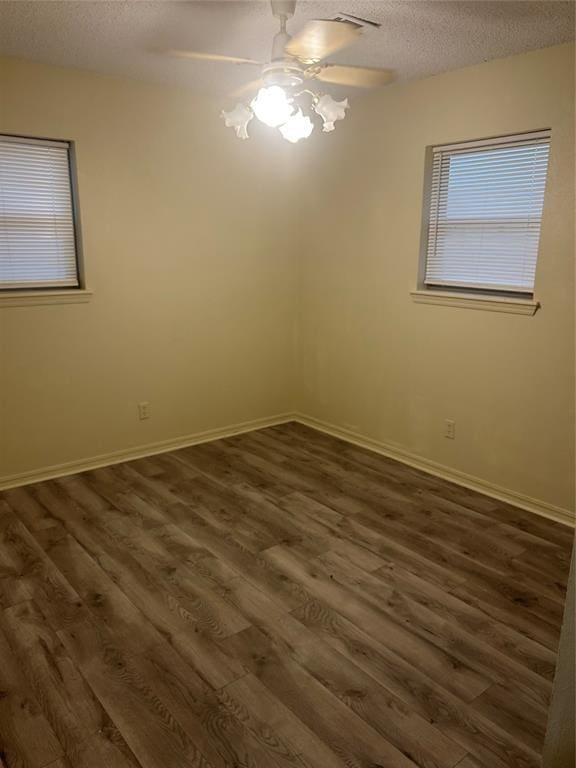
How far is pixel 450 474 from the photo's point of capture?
3.81m

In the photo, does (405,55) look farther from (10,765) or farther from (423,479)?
(10,765)

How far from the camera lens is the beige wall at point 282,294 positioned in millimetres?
3230

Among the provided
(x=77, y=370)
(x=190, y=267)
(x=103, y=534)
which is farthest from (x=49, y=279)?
(x=103, y=534)

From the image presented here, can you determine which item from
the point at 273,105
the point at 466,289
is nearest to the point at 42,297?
the point at 273,105

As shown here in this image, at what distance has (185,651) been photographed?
2201 millimetres

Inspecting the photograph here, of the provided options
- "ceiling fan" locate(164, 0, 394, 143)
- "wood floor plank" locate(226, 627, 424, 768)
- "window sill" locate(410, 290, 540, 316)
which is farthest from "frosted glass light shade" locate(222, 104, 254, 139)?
"wood floor plank" locate(226, 627, 424, 768)

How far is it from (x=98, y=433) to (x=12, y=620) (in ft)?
5.66

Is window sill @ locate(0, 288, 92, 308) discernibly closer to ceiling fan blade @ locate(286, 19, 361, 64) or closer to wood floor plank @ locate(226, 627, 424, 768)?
ceiling fan blade @ locate(286, 19, 361, 64)

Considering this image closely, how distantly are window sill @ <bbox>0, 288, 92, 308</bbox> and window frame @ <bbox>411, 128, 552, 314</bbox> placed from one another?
7.27ft

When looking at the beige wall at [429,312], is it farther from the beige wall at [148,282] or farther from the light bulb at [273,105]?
the light bulb at [273,105]

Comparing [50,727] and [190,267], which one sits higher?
[190,267]

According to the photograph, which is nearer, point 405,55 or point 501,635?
point 501,635

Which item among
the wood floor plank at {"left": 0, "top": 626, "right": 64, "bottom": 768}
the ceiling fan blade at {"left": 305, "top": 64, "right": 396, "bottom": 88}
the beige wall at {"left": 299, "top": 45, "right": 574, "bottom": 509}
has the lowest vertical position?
the wood floor plank at {"left": 0, "top": 626, "right": 64, "bottom": 768}

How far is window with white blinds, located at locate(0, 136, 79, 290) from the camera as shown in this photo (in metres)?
3.37
